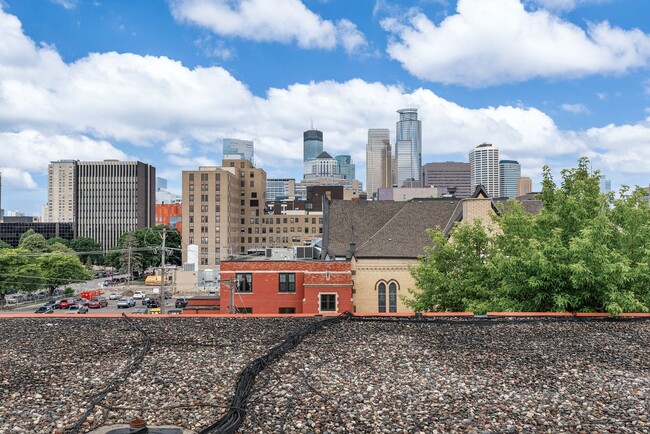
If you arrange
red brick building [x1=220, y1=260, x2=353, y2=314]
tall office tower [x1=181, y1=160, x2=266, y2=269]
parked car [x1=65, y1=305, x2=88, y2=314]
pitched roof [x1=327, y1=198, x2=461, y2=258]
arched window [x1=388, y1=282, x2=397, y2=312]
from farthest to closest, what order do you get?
tall office tower [x1=181, y1=160, x2=266, y2=269] → parked car [x1=65, y1=305, x2=88, y2=314] → pitched roof [x1=327, y1=198, x2=461, y2=258] → arched window [x1=388, y1=282, x2=397, y2=312] → red brick building [x1=220, y1=260, x2=353, y2=314]

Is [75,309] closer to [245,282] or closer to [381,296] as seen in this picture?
[245,282]

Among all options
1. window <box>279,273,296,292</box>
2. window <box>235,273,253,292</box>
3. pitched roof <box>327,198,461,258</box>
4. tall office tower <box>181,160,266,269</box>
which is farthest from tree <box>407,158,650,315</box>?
tall office tower <box>181,160,266,269</box>

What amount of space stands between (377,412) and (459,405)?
1.62 meters

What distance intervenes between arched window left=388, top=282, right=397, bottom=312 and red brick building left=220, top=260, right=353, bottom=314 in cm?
413

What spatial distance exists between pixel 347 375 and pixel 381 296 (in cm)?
3177

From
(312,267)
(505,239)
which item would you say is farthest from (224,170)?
(505,239)

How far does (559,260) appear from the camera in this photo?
2092cm

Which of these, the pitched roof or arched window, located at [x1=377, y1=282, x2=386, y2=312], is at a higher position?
the pitched roof

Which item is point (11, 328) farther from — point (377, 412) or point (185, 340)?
point (377, 412)

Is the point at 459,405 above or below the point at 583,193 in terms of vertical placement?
below

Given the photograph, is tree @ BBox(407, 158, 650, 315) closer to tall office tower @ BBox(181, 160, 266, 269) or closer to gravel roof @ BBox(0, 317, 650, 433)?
gravel roof @ BBox(0, 317, 650, 433)

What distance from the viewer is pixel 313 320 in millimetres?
17172

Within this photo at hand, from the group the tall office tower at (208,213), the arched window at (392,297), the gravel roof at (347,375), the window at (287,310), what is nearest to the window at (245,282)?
the window at (287,310)

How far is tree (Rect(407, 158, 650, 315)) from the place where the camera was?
65.5ft
